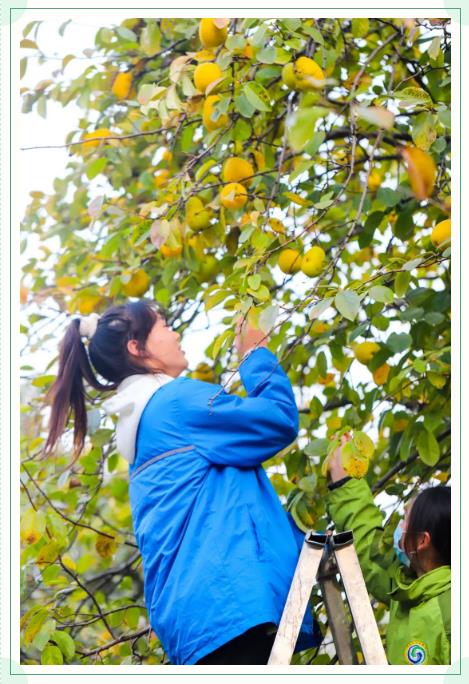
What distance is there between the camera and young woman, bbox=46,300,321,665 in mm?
1805

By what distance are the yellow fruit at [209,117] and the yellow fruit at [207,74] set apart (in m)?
0.05

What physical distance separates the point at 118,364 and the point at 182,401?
0.32 meters

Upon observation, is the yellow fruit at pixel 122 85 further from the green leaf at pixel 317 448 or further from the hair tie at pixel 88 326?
the green leaf at pixel 317 448

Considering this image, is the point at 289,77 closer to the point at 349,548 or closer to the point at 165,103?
the point at 165,103

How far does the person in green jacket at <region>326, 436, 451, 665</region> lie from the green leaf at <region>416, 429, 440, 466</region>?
260 mm

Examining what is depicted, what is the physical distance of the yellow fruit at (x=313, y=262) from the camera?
2.14m

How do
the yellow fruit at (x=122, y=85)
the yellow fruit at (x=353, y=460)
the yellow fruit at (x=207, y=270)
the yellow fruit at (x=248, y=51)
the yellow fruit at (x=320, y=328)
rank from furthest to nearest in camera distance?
the yellow fruit at (x=122, y=85) < the yellow fruit at (x=320, y=328) < the yellow fruit at (x=207, y=270) < the yellow fruit at (x=248, y=51) < the yellow fruit at (x=353, y=460)

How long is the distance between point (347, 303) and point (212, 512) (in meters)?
0.49

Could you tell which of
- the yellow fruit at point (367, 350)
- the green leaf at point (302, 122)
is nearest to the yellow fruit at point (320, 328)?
the yellow fruit at point (367, 350)

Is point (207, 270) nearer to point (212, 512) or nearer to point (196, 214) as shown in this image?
point (196, 214)

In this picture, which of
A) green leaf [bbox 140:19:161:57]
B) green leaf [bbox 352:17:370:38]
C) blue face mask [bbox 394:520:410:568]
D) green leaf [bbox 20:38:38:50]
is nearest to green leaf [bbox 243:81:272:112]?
green leaf [bbox 352:17:370:38]

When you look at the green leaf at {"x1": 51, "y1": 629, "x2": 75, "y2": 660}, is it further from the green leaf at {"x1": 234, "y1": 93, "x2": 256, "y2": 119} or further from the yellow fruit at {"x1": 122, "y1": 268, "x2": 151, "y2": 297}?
the green leaf at {"x1": 234, "y1": 93, "x2": 256, "y2": 119}
